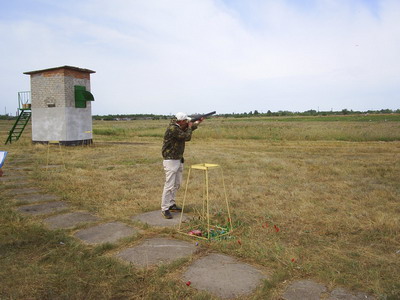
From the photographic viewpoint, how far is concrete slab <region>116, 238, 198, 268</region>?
4.02m

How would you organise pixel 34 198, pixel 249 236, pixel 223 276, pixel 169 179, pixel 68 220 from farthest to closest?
pixel 34 198 < pixel 169 179 < pixel 68 220 < pixel 249 236 < pixel 223 276

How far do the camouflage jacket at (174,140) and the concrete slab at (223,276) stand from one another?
2090mm

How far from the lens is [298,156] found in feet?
48.3

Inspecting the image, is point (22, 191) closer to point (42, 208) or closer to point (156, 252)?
point (42, 208)

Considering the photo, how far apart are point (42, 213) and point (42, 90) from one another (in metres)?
16.0

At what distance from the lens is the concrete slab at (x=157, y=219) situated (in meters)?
5.49

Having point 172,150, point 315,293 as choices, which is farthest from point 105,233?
point 315,293

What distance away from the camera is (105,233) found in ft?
16.4

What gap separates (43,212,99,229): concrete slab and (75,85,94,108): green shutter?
15.3m

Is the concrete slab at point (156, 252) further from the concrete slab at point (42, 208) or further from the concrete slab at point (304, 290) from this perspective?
the concrete slab at point (42, 208)

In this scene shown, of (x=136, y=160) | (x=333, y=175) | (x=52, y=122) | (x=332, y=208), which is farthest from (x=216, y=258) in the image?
(x=52, y=122)

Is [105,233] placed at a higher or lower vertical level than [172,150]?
lower

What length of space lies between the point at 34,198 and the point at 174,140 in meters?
3.52

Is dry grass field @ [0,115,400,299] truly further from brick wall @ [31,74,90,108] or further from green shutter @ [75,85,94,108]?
green shutter @ [75,85,94,108]
